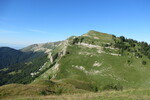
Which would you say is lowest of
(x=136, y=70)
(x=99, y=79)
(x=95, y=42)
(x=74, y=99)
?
(x=99, y=79)

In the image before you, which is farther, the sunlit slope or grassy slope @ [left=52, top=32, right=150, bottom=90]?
the sunlit slope

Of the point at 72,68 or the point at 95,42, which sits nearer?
the point at 72,68

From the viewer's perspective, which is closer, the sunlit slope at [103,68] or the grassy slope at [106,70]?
the grassy slope at [106,70]

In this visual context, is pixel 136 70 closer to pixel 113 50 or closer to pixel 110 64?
pixel 110 64

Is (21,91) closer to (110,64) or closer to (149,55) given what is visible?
(110,64)

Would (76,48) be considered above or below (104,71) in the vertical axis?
above

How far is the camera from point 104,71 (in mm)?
139250

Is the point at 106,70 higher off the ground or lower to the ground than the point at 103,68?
lower

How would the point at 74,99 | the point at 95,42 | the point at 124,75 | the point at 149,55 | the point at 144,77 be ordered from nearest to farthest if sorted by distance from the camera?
the point at 74,99 < the point at 144,77 < the point at 124,75 < the point at 149,55 < the point at 95,42

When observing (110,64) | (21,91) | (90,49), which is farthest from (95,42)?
(21,91)

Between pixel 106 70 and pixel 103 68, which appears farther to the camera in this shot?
pixel 103 68

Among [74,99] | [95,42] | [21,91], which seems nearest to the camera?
[74,99]

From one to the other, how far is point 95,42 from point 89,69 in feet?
197

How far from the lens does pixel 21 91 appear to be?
3659 centimetres
